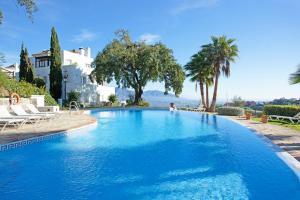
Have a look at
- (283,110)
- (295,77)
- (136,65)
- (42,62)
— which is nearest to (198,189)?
(295,77)

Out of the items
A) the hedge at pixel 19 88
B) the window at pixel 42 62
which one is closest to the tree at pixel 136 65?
the window at pixel 42 62

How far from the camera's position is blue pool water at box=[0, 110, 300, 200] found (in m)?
6.31

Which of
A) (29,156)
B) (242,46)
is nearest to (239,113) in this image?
(242,46)

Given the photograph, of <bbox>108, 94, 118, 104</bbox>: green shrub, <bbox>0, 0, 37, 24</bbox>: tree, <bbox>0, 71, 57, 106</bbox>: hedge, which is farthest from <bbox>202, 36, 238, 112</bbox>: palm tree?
<bbox>0, 0, 37, 24</bbox>: tree

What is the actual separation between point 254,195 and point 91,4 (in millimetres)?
21141

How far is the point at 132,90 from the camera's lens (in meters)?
39.2

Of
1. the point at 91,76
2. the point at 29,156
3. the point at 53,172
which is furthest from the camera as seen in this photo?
the point at 91,76

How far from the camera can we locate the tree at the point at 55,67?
112ft

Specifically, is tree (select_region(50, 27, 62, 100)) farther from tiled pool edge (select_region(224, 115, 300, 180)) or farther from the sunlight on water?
the sunlight on water

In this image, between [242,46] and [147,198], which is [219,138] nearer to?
[147,198]

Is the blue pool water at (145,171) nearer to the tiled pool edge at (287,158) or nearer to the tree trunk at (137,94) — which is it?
the tiled pool edge at (287,158)

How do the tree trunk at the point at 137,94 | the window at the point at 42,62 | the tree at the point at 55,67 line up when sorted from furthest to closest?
1. the window at the point at 42,62
2. the tree trunk at the point at 137,94
3. the tree at the point at 55,67

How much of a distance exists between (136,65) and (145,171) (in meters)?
28.3

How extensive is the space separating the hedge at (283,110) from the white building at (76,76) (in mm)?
23881
